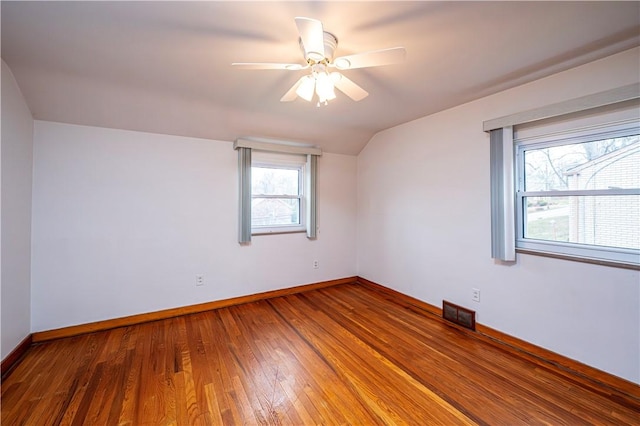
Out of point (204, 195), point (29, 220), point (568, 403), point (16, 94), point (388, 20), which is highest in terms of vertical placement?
point (388, 20)

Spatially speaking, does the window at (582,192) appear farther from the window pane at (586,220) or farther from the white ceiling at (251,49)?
the white ceiling at (251,49)

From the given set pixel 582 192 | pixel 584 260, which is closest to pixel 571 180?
pixel 582 192

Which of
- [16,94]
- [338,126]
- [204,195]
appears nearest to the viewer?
[16,94]

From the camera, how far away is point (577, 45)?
170cm

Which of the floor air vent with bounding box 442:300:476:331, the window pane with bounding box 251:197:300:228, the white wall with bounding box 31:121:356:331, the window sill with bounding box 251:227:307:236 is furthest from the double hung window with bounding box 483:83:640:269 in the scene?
the white wall with bounding box 31:121:356:331

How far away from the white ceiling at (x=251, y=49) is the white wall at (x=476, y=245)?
21cm

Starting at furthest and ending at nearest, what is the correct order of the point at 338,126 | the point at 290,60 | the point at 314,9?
1. the point at 338,126
2. the point at 290,60
3. the point at 314,9

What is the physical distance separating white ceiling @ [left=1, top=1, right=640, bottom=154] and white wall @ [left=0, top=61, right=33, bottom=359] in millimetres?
174

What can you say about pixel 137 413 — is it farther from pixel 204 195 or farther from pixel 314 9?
pixel 314 9

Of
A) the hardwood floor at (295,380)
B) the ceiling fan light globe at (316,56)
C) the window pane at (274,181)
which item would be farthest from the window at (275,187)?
the ceiling fan light globe at (316,56)

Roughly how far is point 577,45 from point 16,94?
163 inches

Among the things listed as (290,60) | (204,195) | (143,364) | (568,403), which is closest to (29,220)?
(204,195)

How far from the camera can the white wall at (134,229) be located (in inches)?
94.7

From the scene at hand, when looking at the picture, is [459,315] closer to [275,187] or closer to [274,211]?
[274,211]
